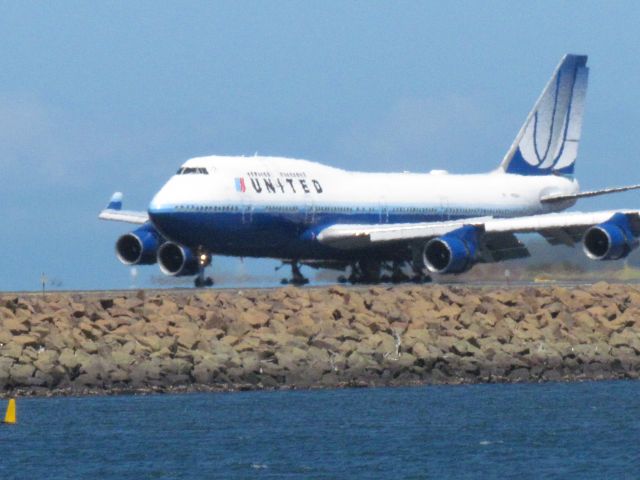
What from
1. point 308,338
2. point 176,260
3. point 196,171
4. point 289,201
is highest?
point 196,171

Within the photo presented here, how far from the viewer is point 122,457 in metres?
38.6

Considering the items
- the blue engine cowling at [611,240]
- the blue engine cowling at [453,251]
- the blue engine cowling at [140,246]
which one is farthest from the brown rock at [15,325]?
the blue engine cowling at [611,240]

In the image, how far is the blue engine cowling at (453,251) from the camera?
6256cm

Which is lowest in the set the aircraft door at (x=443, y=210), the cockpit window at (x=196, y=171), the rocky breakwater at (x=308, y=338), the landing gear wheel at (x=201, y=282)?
the rocky breakwater at (x=308, y=338)

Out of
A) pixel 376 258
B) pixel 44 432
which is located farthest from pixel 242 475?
pixel 376 258

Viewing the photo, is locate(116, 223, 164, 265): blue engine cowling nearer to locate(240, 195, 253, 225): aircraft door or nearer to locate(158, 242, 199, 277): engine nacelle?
locate(158, 242, 199, 277): engine nacelle

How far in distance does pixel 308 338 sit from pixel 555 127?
1133 inches

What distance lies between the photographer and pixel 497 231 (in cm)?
6381

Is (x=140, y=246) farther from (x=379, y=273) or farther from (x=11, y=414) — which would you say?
(x=11, y=414)

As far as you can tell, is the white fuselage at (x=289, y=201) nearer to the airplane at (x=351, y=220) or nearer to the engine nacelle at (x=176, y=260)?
the airplane at (x=351, y=220)

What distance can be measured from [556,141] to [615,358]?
1002 inches

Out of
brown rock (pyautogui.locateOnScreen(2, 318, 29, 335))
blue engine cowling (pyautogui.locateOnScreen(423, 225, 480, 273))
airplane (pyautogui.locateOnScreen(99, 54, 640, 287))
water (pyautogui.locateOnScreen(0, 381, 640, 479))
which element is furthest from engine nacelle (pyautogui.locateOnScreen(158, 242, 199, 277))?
water (pyautogui.locateOnScreen(0, 381, 640, 479))

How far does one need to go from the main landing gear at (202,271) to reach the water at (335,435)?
14878 mm

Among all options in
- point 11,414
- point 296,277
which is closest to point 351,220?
point 296,277
